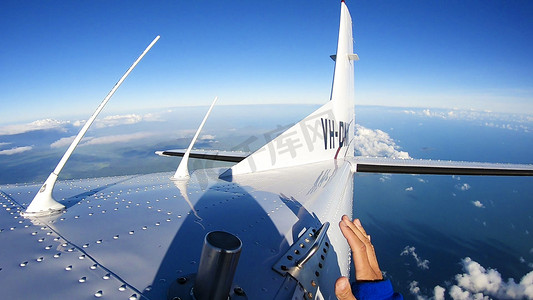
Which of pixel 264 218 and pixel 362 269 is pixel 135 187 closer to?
pixel 264 218

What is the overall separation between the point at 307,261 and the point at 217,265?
127 centimetres

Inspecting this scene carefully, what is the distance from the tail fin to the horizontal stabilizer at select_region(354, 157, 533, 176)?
146 centimetres

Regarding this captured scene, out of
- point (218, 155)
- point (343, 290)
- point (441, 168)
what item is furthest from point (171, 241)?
point (441, 168)

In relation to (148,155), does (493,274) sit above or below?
below

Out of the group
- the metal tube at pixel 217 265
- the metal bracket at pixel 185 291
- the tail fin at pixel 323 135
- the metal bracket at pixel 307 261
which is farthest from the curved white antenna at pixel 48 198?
the tail fin at pixel 323 135

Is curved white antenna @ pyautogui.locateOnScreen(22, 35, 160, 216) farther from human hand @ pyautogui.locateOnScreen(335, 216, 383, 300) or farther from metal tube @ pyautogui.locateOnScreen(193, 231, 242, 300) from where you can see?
human hand @ pyautogui.locateOnScreen(335, 216, 383, 300)

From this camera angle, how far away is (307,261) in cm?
201

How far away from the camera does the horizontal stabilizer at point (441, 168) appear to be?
19.4 feet

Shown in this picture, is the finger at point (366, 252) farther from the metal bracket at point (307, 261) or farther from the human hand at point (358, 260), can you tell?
the metal bracket at point (307, 261)

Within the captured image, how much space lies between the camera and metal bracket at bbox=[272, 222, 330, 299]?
1.80 m

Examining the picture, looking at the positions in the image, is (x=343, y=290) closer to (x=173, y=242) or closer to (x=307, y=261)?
(x=307, y=261)

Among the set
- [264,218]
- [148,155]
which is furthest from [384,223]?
[148,155]

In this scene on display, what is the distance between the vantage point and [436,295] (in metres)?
46.2

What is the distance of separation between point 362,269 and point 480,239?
318 feet
